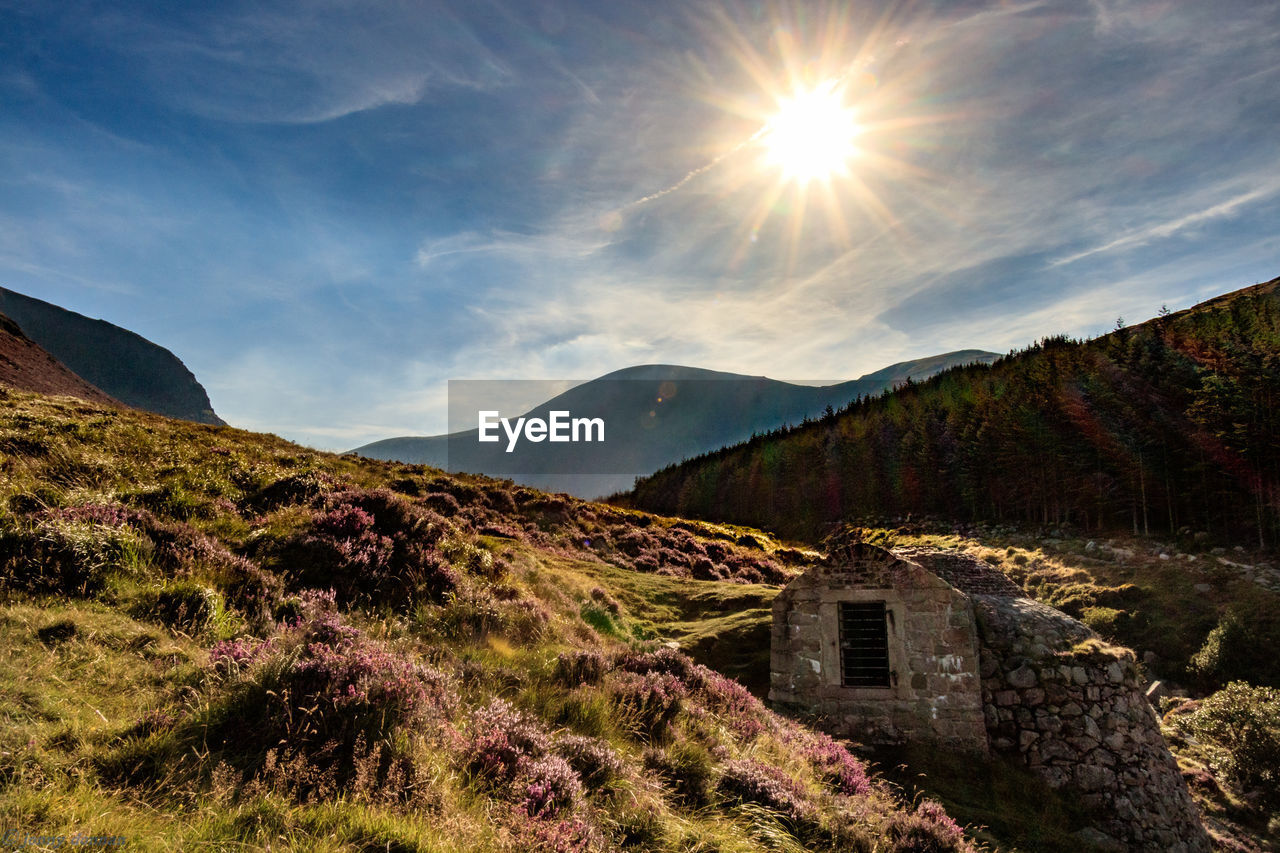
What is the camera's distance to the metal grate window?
16172 mm

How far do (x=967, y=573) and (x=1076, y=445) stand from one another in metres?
48.5

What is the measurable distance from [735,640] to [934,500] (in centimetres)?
6071

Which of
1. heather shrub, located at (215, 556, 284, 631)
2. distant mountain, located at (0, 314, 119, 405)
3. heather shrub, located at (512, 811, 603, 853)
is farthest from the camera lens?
distant mountain, located at (0, 314, 119, 405)

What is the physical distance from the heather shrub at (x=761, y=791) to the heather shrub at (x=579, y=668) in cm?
228

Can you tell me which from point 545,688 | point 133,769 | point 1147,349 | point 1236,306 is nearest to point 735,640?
point 545,688

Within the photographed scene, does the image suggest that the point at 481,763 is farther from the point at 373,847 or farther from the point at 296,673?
the point at 296,673

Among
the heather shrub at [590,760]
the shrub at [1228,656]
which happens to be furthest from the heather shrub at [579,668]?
the shrub at [1228,656]

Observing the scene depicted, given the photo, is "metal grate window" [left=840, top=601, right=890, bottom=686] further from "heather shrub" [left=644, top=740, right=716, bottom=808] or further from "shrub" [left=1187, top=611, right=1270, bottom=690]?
"shrub" [left=1187, top=611, right=1270, bottom=690]

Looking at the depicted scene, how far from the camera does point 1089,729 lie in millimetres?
14578

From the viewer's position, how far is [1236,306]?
64.3 metres

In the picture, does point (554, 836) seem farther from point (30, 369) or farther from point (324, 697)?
point (30, 369)

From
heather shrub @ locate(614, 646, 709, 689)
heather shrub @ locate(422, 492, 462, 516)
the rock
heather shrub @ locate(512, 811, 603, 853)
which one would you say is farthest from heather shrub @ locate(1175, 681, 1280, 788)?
heather shrub @ locate(422, 492, 462, 516)

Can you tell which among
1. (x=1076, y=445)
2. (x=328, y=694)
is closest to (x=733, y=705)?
(x=328, y=694)

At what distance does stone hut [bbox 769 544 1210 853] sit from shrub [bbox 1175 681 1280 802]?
1093 cm
